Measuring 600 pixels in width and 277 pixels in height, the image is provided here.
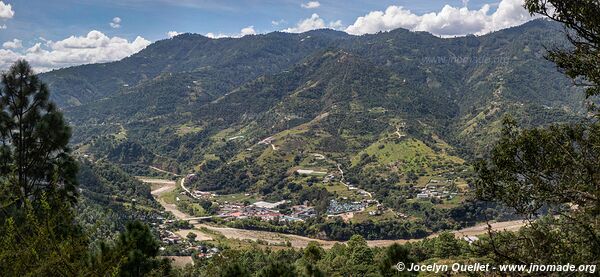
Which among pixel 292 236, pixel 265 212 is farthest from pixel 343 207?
pixel 265 212

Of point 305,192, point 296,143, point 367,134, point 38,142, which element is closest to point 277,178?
point 305,192

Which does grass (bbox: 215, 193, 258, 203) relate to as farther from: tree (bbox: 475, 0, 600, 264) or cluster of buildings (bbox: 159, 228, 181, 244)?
tree (bbox: 475, 0, 600, 264)

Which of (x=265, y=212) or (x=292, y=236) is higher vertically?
(x=265, y=212)

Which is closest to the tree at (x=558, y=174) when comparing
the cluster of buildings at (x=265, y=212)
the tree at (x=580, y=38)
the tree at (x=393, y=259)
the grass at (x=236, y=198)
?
the tree at (x=580, y=38)

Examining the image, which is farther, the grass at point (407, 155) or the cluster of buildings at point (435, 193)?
the grass at point (407, 155)

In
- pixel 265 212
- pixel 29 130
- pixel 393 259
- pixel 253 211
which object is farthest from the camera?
pixel 253 211

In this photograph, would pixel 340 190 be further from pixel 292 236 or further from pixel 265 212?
pixel 292 236

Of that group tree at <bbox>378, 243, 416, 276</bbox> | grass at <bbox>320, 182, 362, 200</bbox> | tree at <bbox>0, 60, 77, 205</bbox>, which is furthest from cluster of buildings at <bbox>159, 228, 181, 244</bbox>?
tree at <bbox>0, 60, 77, 205</bbox>

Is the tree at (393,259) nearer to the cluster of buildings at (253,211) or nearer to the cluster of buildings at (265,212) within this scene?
the cluster of buildings at (265,212)

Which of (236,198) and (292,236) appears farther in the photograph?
(236,198)
